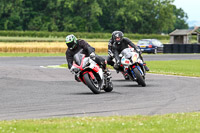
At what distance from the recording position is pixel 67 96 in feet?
40.8

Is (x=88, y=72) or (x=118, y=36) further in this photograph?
(x=118, y=36)

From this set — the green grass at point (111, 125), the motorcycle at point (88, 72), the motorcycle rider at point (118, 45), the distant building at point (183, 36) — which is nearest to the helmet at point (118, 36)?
the motorcycle rider at point (118, 45)

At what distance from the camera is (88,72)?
12.9 meters

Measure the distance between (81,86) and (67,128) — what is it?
8170mm

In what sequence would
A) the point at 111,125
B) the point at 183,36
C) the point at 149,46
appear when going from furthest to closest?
the point at 183,36 → the point at 149,46 → the point at 111,125

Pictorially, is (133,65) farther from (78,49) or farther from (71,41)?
(71,41)

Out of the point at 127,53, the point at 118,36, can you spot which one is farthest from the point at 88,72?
the point at 118,36

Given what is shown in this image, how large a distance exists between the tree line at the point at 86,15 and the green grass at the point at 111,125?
83726 millimetres

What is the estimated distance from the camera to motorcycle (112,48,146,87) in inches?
593

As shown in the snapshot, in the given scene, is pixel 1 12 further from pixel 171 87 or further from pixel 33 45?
pixel 171 87

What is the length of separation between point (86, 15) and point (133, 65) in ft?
294

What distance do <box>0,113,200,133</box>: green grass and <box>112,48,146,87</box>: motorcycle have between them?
648 centimetres

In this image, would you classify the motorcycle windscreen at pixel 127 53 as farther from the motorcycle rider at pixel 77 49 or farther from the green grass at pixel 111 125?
the green grass at pixel 111 125

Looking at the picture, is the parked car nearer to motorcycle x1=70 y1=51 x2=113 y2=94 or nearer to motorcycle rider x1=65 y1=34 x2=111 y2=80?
motorcycle rider x1=65 y1=34 x2=111 y2=80
